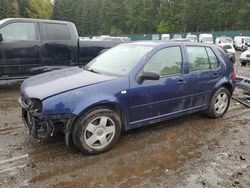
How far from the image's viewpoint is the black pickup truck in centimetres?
773

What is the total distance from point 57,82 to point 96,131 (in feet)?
3.03

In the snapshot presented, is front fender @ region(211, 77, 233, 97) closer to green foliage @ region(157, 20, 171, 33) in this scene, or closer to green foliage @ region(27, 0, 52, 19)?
green foliage @ region(157, 20, 171, 33)

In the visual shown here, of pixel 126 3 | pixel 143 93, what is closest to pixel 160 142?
pixel 143 93

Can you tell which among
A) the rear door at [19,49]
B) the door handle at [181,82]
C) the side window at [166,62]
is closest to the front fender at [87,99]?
the side window at [166,62]

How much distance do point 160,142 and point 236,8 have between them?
223ft

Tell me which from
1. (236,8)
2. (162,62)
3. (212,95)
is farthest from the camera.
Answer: (236,8)

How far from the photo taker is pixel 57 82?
443 centimetres

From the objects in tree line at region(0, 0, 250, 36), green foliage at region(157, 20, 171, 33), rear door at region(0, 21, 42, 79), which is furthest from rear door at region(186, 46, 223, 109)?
green foliage at region(157, 20, 171, 33)

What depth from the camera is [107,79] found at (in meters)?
4.49

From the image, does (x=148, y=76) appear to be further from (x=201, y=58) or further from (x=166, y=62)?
(x=201, y=58)

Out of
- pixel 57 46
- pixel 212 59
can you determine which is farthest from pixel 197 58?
pixel 57 46

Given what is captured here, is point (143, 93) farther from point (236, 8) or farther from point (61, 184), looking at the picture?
point (236, 8)

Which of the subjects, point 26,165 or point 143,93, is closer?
point 26,165

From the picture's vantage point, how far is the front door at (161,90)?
4684mm
